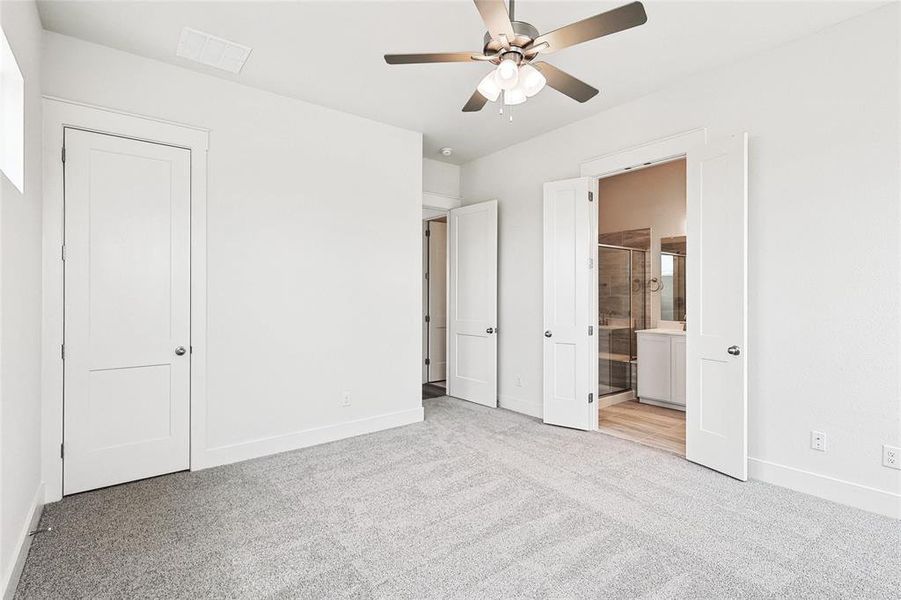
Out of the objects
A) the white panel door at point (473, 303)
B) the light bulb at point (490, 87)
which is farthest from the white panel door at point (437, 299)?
the light bulb at point (490, 87)

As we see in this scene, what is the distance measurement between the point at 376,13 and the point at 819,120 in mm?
2808

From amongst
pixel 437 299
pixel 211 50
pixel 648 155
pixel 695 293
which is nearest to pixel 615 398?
pixel 695 293

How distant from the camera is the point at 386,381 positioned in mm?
4285

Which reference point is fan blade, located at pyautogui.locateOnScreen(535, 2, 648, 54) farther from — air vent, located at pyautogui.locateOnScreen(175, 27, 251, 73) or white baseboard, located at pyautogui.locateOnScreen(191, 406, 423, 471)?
white baseboard, located at pyautogui.locateOnScreen(191, 406, 423, 471)

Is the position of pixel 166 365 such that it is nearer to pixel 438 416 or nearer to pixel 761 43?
pixel 438 416

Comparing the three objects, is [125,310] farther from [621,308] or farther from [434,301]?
[621,308]

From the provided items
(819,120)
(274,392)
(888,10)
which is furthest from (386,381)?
(888,10)

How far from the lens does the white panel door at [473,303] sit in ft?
16.5

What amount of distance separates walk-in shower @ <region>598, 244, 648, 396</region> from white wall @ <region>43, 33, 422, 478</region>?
7.88 ft

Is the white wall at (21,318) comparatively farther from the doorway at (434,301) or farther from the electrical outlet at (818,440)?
the doorway at (434,301)

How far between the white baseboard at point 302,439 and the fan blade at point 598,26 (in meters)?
3.28

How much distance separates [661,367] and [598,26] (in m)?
4.14

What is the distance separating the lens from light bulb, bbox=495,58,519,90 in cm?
209

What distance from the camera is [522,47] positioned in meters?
2.10
